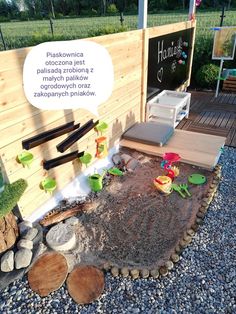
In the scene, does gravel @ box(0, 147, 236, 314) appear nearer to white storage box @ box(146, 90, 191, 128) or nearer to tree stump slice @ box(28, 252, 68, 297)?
tree stump slice @ box(28, 252, 68, 297)

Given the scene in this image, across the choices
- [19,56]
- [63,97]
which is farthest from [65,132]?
[19,56]

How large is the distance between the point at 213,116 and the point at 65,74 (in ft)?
14.8

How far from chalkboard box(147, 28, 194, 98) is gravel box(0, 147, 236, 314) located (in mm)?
3635

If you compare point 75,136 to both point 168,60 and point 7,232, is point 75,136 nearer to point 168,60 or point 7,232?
point 7,232

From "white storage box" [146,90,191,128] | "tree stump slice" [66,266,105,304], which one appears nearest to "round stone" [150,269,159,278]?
"tree stump slice" [66,266,105,304]

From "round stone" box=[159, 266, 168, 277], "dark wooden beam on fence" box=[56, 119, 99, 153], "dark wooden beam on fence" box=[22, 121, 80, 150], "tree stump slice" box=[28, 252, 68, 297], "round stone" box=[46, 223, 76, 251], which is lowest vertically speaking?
"round stone" box=[159, 266, 168, 277]

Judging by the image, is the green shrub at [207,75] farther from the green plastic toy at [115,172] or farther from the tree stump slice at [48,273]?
the tree stump slice at [48,273]

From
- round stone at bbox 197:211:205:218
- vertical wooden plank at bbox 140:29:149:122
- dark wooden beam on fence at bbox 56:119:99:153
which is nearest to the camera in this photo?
dark wooden beam on fence at bbox 56:119:99:153

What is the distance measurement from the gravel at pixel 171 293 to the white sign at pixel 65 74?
6.57ft

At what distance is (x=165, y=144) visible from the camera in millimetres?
4574

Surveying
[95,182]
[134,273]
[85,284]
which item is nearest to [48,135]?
[95,182]

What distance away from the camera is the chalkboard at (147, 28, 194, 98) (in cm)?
520

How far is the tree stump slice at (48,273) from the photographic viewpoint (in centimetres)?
250

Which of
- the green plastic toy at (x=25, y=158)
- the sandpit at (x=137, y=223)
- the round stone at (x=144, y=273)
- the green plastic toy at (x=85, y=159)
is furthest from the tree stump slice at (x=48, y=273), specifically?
the green plastic toy at (x=85, y=159)
